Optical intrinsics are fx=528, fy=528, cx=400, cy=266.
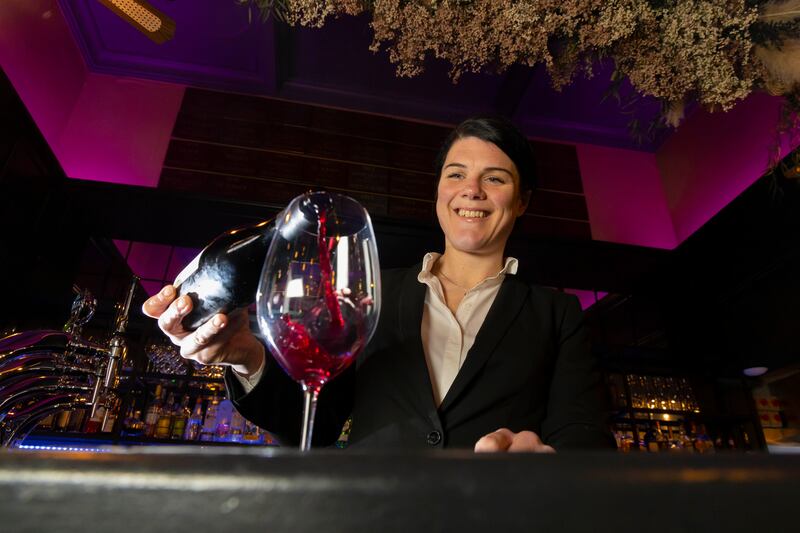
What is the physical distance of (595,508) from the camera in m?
0.17

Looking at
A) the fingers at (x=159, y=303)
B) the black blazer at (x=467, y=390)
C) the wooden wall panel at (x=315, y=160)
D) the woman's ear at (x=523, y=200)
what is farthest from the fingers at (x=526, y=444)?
the wooden wall panel at (x=315, y=160)

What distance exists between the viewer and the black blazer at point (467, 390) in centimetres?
86

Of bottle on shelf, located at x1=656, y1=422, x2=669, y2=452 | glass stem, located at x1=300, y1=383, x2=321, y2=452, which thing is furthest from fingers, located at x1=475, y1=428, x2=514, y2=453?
bottle on shelf, located at x1=656, y1=422, x2=669, y2=452

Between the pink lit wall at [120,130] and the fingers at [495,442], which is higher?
the pink lit wall at [120,130]

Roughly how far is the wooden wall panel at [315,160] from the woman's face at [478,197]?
2169 millimetres

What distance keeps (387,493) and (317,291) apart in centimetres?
38

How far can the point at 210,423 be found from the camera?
334cm

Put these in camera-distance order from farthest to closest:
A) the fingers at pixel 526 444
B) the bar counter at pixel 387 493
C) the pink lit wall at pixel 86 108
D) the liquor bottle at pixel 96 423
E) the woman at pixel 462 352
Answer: the liquor bottle at pixel 96 423, the pink lit wall at pixel 86 108, the woman at pixel 462 352, the fingers at pixel 526 444, the bar counter at pixel 387 493

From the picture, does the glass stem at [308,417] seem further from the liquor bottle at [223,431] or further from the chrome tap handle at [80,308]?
the liquor bottle at [223,431]

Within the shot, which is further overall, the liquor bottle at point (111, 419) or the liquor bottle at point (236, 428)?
the liquor bottle at point (236, 428)

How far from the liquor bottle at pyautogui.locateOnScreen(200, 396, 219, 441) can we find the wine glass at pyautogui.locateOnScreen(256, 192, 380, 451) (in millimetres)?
3078

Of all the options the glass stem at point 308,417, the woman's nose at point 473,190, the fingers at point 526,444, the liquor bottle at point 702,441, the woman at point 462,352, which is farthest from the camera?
the liquor bottle at point 702,441

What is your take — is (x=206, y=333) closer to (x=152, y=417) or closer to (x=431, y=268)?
(x=431, y=268)

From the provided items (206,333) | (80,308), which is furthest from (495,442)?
(80,308)
